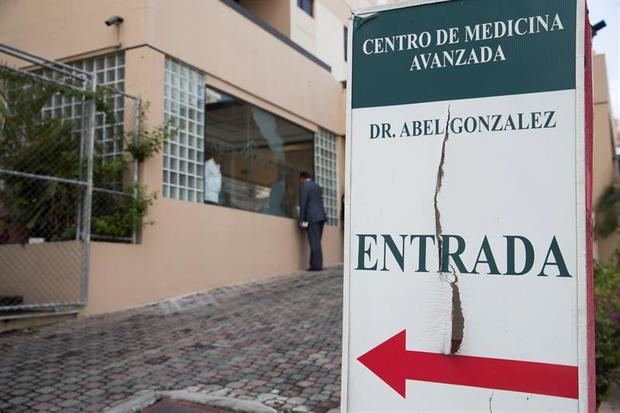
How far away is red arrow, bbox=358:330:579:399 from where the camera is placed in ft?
6.32

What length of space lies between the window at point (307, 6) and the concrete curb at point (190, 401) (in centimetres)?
1122

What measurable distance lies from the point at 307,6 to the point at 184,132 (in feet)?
23.6

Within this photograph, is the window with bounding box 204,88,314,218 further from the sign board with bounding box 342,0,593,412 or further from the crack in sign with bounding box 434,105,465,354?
the crack in sign with bounding box 434,105,465,354

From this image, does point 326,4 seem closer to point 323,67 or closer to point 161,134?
point 323,67

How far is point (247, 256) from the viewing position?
9266mm

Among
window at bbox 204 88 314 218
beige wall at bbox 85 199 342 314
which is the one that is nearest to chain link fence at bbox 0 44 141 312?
beige wall at bbox 85 199 342 314

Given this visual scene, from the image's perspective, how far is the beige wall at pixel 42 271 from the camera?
6543mm

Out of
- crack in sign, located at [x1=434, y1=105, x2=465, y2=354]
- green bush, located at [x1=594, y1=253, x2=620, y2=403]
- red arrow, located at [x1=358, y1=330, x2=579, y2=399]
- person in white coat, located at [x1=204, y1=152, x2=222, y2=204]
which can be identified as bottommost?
green bush, located at [x1=594, y1=253, x2=620, y2=403]

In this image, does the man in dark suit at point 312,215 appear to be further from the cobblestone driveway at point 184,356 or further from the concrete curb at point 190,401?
the concrete curb at point 190,401

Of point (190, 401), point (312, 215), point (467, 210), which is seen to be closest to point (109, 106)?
point (312, 215)

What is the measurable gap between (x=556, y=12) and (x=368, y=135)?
0.80 meters

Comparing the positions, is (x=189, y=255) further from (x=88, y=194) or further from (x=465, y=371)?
(x=465, y=371)

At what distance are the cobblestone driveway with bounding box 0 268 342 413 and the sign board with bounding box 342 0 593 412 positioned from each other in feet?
5.91

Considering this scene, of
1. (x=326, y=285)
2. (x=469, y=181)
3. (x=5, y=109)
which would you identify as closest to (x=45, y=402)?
(x=469, y=181)
